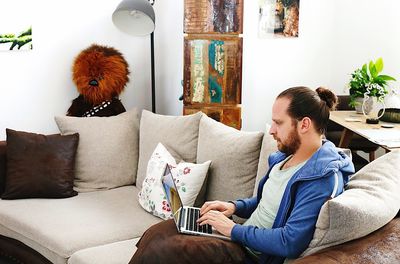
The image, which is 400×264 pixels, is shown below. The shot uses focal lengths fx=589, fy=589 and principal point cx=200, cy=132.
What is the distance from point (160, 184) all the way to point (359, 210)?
4.28ft

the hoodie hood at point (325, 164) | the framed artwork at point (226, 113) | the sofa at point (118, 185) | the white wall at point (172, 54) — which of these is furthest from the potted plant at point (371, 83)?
the hoodie hood at point (325, 164)

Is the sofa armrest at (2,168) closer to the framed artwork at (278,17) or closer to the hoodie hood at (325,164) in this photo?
the hoodie hood at (325,164)

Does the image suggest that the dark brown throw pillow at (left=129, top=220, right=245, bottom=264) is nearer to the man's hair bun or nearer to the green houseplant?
the man's hair bun

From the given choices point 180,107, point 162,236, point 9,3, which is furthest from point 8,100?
point 162,236

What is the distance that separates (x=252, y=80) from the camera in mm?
4465

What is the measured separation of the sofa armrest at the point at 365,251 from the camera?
1719 millimetres

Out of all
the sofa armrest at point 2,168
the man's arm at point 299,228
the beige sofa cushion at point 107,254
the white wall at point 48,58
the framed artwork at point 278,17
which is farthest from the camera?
the framed artwork at point 278,17

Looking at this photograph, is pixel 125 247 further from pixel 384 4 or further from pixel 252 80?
pixel 384 4

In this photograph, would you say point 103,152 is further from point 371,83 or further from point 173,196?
point 371,83

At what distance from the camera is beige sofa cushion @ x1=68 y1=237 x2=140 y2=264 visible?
2.44 metres

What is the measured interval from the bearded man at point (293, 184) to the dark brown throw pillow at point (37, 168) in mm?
1247

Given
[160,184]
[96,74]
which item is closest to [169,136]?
[160,184]

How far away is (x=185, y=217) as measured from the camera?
2219 millimetres

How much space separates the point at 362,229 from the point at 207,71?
1.97 meters
